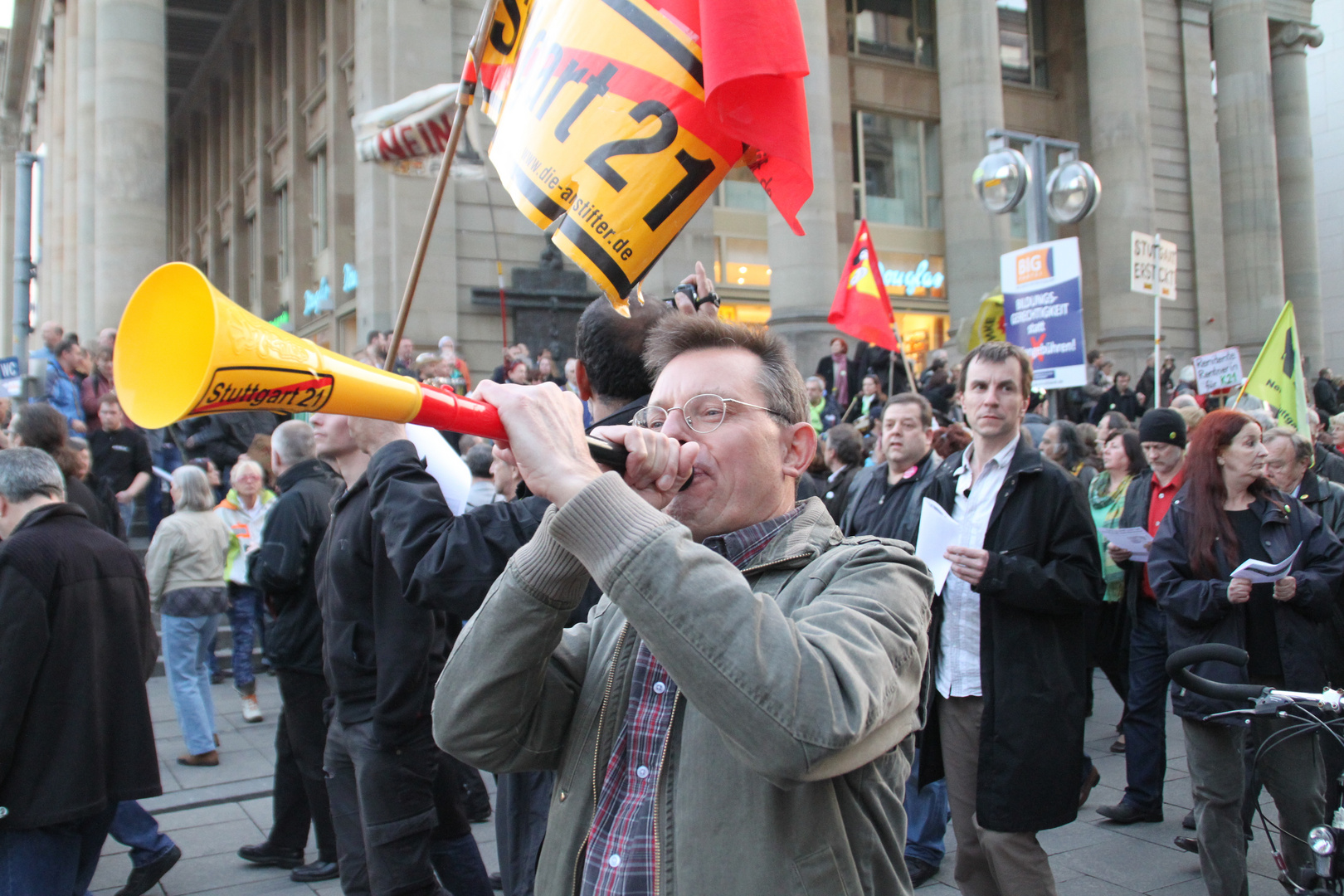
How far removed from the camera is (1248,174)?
26.4 meters

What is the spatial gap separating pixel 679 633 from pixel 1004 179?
35.9 ft

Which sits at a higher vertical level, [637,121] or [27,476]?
[637,121]

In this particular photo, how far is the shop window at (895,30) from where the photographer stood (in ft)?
79.6

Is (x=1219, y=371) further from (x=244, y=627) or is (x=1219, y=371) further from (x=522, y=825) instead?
(x=522, y=825)

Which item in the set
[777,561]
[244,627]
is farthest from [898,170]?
[777,561]

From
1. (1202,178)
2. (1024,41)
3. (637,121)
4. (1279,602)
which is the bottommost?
(1279,602)

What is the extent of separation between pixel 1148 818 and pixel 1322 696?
119 inches

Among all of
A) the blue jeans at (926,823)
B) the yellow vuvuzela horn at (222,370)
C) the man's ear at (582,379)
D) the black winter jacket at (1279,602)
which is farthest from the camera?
the blue jeans at (926,823)

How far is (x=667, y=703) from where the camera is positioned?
67.8 inches

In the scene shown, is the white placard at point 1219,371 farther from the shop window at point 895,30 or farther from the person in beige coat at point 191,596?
the shop window at point 895,30

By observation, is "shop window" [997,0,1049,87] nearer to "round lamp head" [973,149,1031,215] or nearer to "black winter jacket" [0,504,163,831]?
"round lamp head" [973,149,1031,215]

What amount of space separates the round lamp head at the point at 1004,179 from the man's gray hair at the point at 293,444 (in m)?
8.25

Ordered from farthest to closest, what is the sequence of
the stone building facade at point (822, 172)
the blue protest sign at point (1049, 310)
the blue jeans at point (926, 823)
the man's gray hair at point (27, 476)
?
1. the stone building facade at point (822, 172)
2. the blue protest sign at point (1049, 310)
3. the blue jeans at point (926, 823)
4. the man's gray hair at point (27, 476)

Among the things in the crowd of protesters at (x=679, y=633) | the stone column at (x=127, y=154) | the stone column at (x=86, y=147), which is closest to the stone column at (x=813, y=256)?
the crowd of protesters at (x=679, y=633)
